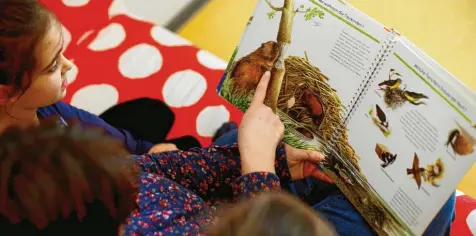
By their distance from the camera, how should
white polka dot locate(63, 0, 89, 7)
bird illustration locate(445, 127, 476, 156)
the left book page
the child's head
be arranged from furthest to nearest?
white polka dot locate(63, 0, 89, 7) → the left book page → bird illustration locate(445, 127, 476, 156) → the child's head

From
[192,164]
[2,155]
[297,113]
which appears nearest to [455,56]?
[297,113]

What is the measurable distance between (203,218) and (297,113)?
9.1 inches

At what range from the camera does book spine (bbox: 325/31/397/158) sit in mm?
645

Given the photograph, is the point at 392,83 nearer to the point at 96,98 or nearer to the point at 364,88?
the point at 364,88

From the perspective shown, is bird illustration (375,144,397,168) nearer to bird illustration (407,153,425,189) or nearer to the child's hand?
bird illustration (407,153,425,189)

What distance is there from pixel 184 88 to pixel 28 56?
41cm

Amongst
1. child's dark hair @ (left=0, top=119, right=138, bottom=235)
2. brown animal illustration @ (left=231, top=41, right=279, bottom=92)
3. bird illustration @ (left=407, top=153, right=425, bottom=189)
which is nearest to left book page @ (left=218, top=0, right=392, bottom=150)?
brown animal illustration @ (left=231, top=41, right=279, bottom=92)

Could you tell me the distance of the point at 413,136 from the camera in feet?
→ 2.10

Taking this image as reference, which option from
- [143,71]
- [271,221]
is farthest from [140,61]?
[271,221]

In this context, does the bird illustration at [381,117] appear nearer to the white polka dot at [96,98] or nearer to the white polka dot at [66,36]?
the white polka dot at [96,98]

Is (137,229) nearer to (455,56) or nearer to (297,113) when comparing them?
(297,113)

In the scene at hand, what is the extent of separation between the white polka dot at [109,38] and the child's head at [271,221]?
782 mm

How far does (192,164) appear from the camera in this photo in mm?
777

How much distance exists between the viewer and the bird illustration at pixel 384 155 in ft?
2.20
